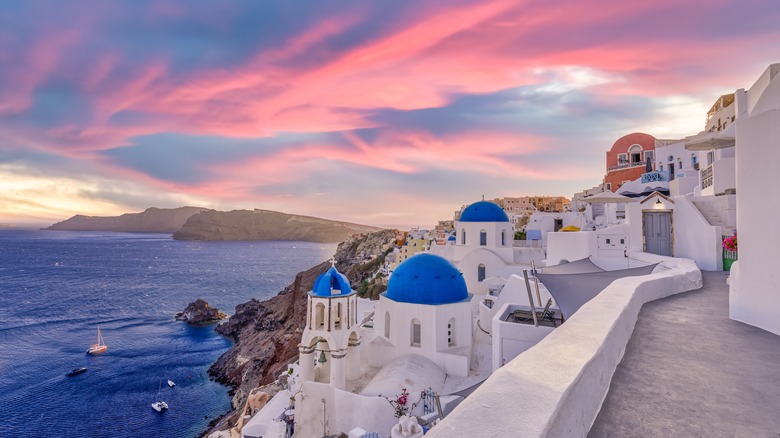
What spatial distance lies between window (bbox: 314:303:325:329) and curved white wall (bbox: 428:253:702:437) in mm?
12354

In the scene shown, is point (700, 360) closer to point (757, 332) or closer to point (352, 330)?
point (757, 332)

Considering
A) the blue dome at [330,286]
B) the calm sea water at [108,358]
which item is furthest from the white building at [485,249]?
the calm sea water at [108,358]

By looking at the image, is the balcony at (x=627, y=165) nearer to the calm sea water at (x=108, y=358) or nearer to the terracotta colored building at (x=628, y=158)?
the terracotta colored building at (x=628, y=158)

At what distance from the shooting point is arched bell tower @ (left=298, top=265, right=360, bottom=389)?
14.2 metres

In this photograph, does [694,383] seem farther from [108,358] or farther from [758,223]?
[108,358]

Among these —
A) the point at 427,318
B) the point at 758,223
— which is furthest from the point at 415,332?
the point at 758,223

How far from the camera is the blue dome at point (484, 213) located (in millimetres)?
27094

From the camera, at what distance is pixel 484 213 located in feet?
89.8

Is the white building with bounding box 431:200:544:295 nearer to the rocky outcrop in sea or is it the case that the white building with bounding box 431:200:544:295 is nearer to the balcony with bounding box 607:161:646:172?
the balcony with bounding box 607:161:646:172

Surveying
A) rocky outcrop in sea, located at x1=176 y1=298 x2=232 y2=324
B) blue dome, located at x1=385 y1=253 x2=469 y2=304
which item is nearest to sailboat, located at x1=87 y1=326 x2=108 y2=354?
rocky outcrop in sea, located at x1=176 y1=298 x2=232 y2=324

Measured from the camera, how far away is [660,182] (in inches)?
893

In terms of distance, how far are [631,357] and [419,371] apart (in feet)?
35.2

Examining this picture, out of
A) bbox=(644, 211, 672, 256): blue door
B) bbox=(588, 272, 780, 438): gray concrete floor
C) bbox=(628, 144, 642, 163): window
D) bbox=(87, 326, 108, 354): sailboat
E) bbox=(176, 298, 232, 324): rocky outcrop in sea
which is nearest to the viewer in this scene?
bbox=(588, 272, 780, 438): gray concrete floor

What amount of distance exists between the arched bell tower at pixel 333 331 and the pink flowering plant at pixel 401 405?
2.88 meters
